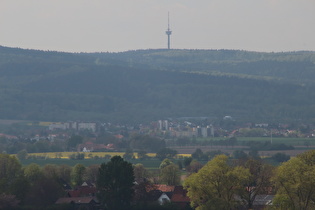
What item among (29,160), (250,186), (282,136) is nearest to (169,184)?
(250,186)

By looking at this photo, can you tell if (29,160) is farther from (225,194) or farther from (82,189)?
(225,194)

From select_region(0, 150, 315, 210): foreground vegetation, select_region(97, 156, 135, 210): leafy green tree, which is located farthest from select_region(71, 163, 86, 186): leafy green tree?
select_region(97, 156, 135, 210): leafy green tree

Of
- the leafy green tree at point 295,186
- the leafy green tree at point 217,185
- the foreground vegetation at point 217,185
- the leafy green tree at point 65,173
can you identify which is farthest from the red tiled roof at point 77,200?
the leafy green tree at point 295,186

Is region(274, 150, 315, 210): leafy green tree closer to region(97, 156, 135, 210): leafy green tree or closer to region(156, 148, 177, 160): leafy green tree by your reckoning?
region(97, 156, 135, 210): leafy green tree

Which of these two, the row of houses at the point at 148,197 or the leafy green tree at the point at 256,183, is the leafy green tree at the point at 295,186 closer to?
the leafy green tree at the point at 256,183

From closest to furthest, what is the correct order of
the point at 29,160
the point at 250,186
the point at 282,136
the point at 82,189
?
the point at 250,186 < the point at 82,189 < the point at 29,160 < the point at 282,136
